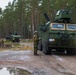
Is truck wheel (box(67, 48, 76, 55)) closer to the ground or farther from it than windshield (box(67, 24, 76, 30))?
closer to the ground

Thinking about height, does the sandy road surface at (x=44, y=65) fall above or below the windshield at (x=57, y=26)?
below

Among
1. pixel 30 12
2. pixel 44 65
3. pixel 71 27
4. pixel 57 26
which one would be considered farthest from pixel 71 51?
pixel 30 12

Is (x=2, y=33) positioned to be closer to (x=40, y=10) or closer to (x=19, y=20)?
(x=19, y=20)

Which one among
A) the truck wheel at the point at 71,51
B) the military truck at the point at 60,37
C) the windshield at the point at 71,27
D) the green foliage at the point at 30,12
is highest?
the green foliage at the point at 30,12

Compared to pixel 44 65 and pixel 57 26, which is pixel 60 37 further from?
pixel 44 65

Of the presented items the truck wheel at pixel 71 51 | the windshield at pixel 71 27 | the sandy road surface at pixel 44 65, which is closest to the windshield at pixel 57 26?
the windshield at pixel 71 27

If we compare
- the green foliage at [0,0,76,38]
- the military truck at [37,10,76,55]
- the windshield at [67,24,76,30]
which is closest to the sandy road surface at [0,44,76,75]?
the military truck at [37,10,76,55]

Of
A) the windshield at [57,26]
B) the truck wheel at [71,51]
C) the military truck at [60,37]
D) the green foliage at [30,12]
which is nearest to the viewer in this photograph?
the military truck at [60,37]

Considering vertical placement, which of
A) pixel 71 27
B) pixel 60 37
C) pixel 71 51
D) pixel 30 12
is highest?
pixel 30 12

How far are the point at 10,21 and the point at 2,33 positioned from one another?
20259 mm

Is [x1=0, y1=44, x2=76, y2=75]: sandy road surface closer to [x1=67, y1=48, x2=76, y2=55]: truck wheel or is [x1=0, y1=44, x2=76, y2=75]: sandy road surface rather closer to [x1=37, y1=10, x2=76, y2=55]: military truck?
[x1=37, y1=10, x2=76, y2=55]: military truck

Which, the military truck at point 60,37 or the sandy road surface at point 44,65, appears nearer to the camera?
the sandy road surface at point 44,65

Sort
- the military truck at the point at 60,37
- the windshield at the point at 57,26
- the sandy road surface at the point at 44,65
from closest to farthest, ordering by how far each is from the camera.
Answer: the sandy road surface at the point at 44,65 → the military truck at the point at 60,37 → the windshield at the point at 57,26

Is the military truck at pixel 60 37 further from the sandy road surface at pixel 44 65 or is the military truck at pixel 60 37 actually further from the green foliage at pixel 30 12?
the green foliage at pixel 30 12
